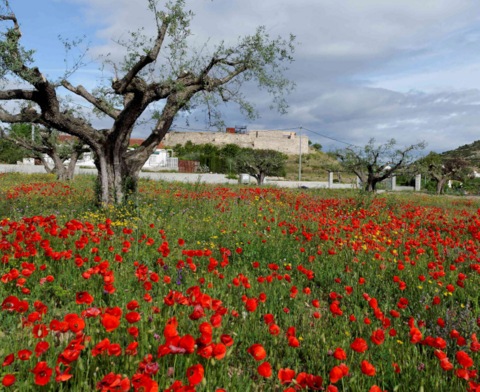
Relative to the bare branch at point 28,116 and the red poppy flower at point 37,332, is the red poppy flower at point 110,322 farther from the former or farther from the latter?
the bare branch at point 28,116

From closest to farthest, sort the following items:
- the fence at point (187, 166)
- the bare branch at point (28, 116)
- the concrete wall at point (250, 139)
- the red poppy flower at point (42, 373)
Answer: the red poppy flower at point (42, 373), the bare branch at point (28, 116), the fence at point (187, 166), the concrete wall at point (250, 139)

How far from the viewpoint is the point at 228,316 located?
2.84 metres

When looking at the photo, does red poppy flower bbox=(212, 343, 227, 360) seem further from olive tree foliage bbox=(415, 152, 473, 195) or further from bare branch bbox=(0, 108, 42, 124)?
olive tree foliage bbox=(415, 152, 473, 195)

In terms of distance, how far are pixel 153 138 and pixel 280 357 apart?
827 centimetres

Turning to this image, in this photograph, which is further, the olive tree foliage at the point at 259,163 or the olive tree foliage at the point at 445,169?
the olive tree foliage at the point at 259,163

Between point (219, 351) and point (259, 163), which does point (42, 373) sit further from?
point (259, 163)

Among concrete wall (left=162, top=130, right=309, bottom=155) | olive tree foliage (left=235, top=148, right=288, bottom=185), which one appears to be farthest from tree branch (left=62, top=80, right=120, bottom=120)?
concrete wall (left=162, top=130, right=309, bottom=155)

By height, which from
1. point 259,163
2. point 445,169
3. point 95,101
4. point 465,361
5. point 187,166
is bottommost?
point 465,361

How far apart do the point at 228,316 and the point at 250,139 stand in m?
77.9

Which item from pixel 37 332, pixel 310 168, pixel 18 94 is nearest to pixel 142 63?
pixel 18 94

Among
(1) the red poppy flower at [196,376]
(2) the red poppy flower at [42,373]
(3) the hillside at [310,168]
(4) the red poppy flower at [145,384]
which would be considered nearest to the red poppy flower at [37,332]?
(2) the red poppy flower at [42,373]

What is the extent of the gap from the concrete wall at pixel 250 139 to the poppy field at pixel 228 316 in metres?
70.7

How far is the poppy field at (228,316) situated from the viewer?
1.87 metres

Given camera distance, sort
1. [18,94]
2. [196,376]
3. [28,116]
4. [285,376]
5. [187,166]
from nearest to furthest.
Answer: [196,376] → [285,376] → [18,94] → [28,116] → [187,166]
